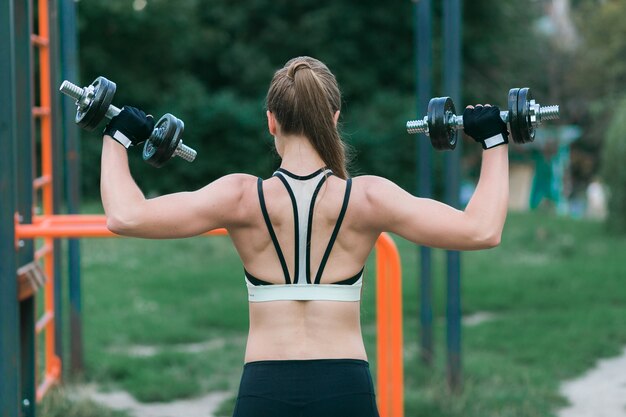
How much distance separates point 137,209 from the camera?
2170 millimetres

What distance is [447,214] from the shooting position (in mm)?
2170

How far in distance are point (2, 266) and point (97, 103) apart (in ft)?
3.39

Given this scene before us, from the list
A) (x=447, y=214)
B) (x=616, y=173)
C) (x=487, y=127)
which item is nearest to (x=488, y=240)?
(x=447, y=214)

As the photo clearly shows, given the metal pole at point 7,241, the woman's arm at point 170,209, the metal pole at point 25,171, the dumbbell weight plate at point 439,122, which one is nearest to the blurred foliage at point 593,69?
the metal pole at point 25,171

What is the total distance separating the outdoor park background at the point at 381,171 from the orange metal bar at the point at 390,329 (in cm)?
78

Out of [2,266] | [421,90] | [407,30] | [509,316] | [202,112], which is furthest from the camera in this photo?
[407,30]

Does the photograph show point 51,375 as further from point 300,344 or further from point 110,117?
point 300,344

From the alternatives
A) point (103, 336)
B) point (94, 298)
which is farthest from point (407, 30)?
point (103, 336)

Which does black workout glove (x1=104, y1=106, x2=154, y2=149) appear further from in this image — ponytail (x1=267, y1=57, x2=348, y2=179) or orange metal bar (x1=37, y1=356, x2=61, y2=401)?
orange metal bar (x1=37, y1=356, x2=61, y2=401)

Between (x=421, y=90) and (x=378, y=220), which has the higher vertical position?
(x=421, y=90)

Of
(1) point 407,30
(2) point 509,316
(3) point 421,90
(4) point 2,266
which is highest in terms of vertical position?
(1) point 407,30

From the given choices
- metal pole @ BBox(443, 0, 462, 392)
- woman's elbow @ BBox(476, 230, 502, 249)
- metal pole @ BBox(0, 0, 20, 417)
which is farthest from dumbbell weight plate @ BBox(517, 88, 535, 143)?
metal pole @ BBox(443, 0, 462, 392)

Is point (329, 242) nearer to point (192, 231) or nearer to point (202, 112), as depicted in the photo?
point (192, 231)

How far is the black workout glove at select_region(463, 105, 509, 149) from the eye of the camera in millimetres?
2242
